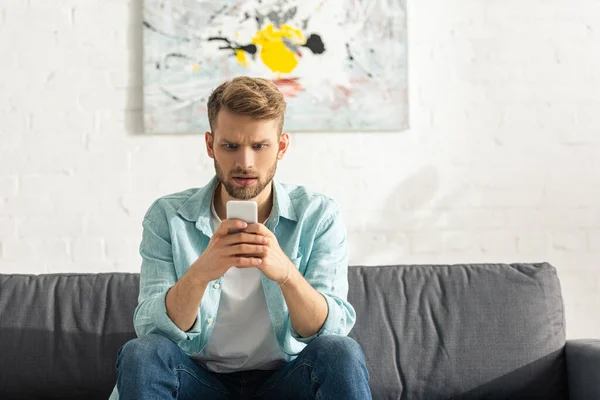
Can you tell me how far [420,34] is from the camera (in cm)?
295

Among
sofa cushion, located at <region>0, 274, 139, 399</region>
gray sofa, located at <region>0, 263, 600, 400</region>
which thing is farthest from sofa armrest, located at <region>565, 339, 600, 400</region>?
sofa cushion, located at <region>0, 274, 139, 399</region>

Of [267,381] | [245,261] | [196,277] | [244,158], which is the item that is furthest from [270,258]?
[267,381]

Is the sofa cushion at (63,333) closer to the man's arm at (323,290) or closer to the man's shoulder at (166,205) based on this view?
the man's shoulder at (166,205)

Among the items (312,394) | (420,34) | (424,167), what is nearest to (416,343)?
(312,394)

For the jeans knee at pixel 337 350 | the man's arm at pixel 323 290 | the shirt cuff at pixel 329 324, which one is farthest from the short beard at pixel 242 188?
the jeans knee at pixel 337 350

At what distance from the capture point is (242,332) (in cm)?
200

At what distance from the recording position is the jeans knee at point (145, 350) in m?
1.67

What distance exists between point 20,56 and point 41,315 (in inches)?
44.0

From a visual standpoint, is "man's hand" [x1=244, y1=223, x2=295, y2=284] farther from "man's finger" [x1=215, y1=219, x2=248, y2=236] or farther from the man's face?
the man's face

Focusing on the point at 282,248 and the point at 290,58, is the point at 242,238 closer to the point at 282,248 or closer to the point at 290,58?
the point at 282,248

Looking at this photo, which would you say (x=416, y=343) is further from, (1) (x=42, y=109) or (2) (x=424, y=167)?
(1) (x=42, y=109)

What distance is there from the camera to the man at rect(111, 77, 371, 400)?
1.71 m

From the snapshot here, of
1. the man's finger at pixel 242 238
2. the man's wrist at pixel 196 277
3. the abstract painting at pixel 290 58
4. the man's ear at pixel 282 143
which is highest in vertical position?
the abstract painting at pixel 290 58

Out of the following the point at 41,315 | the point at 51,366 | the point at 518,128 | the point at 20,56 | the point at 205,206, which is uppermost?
the point at 20,56
